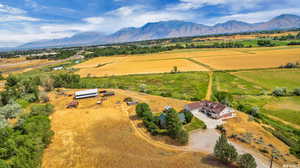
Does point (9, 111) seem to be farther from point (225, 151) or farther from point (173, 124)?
point (225, 151)

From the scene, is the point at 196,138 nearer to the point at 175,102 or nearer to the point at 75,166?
the point at 175,102

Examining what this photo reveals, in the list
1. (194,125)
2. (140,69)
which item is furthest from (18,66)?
(194,125)

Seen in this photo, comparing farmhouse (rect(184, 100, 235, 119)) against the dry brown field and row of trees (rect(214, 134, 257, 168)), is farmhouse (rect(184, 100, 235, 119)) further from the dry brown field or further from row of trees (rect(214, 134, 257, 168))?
the dry brown field

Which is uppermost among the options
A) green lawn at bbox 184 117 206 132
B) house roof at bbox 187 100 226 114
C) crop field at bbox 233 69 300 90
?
crop field at bbox 233 69 300 90

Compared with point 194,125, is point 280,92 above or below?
above

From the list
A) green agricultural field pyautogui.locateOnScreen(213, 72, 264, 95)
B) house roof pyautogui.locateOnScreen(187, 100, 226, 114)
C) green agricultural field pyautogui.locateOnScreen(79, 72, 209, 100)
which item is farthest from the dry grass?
green agricultural field pyautogui.locateOnScreen(213, 72, 264, 95)

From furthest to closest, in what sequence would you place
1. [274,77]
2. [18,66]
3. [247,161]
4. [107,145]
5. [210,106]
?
[18,66] → [274,77] → [210,106] → [107,145] → [247,161]
